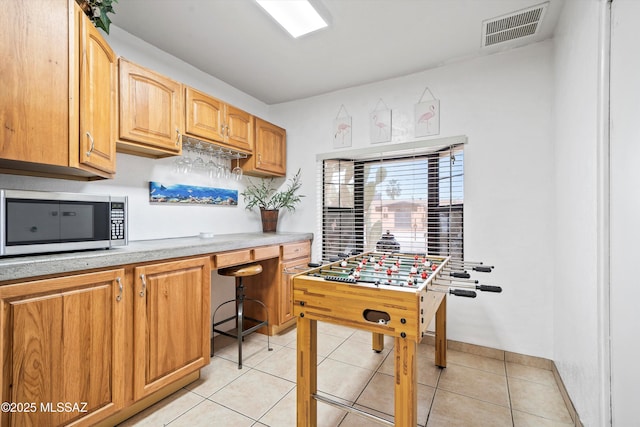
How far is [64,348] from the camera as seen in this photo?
135 cm

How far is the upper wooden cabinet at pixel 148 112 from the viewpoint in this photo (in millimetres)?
1926

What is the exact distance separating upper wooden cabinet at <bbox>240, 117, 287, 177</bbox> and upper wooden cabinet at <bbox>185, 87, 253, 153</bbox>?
126 millimetres

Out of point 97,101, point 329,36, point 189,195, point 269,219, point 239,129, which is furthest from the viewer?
point 269,219

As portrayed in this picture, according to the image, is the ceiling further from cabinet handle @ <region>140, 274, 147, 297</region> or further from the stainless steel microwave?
cabinet handle @ <region>140, 274, 147, 297</region>

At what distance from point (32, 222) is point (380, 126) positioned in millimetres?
2849

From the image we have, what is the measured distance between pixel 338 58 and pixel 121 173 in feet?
7.04

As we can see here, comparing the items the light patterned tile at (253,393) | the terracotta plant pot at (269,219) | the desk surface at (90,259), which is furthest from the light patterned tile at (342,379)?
the terracotta plant pot at (269,219)

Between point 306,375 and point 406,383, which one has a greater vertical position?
point 406,383

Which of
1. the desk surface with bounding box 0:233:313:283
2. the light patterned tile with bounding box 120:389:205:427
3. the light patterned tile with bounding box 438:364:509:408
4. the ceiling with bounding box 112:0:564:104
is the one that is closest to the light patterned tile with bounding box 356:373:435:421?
the light patterned tile with bounding box 438:364:509:408

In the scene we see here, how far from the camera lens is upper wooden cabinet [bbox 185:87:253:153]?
236 centimetres

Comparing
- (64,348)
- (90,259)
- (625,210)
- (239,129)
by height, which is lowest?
(64,348)

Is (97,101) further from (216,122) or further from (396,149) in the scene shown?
(396,149)

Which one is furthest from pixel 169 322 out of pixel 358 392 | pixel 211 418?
pixel 358 392

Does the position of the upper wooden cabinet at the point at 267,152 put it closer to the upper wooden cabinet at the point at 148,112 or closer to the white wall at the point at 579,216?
the upper wooden cabinet at the point at 148,112
